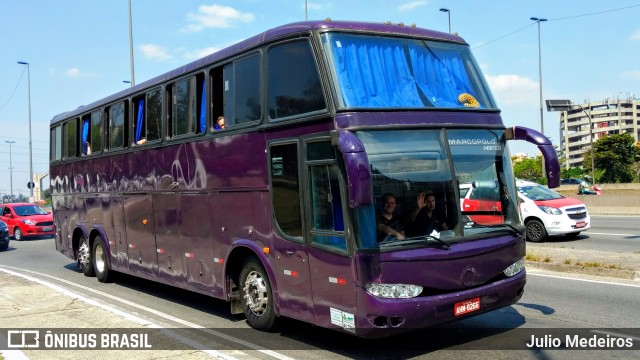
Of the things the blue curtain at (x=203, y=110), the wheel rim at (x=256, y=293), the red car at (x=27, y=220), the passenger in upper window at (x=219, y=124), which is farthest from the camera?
the red car at (x=27, y=220)

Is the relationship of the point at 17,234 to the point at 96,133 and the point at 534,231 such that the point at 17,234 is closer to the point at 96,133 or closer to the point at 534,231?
the point at 96,133

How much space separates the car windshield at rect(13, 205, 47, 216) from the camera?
28078 mm

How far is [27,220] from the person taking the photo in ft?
89.1

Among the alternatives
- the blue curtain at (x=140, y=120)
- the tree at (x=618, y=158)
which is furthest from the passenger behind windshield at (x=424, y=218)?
the tree at (x=618, y=158)

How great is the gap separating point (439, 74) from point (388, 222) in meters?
2.04

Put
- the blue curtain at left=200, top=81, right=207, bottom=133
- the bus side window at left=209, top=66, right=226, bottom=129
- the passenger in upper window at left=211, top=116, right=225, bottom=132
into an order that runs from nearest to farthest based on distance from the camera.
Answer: the passenger in upper window at left=211, top=116, right=225, bottom=132
the bus side window at left=209, top=66, right=226, bottom=129
the blue curtain at left=200, top=81, right=207, bottom=133

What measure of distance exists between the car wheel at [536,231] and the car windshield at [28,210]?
22.1 metres

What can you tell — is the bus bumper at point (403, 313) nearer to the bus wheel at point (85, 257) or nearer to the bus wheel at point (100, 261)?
the bus wheel at point (100, 261)

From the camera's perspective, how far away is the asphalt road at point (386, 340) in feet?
21.8

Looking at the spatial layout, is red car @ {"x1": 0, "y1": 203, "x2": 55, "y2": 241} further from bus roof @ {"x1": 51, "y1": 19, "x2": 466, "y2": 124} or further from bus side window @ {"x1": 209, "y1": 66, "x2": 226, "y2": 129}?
bus side window @ {"x1": 209, "y1": 66, "x2": 226, "y2": 129}

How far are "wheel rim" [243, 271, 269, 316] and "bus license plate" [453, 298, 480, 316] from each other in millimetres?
2546

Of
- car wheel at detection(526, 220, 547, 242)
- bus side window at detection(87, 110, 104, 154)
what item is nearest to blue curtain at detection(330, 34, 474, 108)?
bus side window at detection(87, 110, 104, 154)

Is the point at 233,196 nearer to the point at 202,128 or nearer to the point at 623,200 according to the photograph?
the point at 202,128

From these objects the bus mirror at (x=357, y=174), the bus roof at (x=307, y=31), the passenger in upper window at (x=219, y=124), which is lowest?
the bus mirror at (x=357, y=174)
